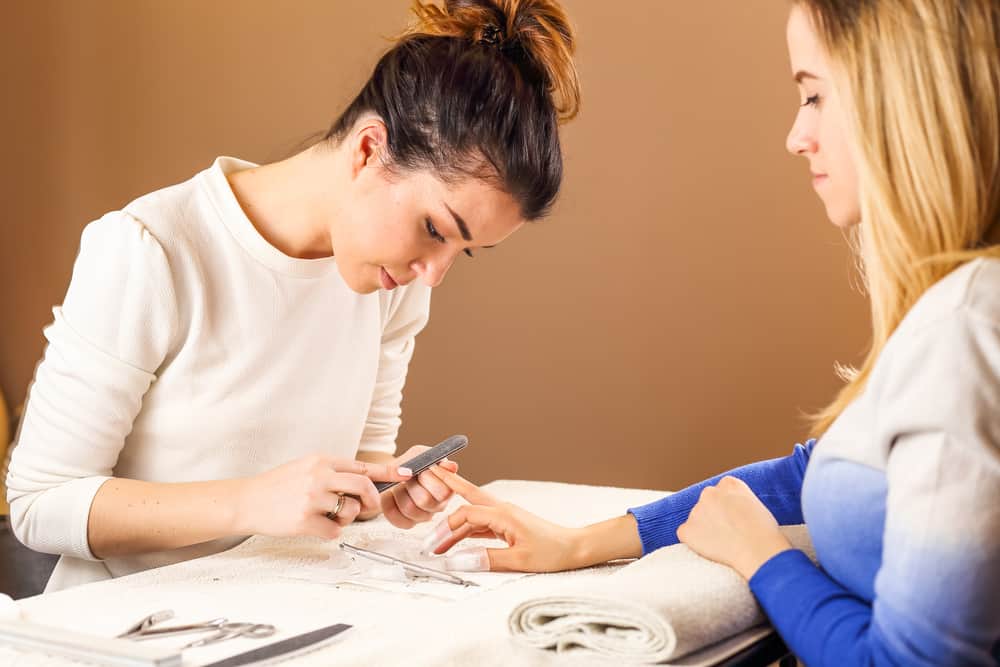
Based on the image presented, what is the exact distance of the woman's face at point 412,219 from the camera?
1.37 meters

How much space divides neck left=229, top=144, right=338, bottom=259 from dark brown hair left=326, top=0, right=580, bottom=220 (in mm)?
131

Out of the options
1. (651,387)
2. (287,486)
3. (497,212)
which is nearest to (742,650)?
(287,486)

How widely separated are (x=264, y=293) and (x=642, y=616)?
33.3 inches

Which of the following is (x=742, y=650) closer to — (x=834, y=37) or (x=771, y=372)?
(x=834, y=37)

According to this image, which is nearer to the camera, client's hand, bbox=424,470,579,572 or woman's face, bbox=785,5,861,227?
woman's face, bbox=785,5,861,227

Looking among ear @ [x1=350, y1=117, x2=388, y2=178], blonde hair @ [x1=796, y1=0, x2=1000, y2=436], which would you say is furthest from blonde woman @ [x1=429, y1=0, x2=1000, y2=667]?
ear @ [x1=350, y1=117, x2=388, y2=178]

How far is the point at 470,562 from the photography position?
1.21 m

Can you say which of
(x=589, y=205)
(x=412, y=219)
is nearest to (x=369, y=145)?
(x=412, y=219)

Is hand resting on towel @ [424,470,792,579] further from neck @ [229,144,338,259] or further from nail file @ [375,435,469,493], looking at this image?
neck @ [229,144,338,259]

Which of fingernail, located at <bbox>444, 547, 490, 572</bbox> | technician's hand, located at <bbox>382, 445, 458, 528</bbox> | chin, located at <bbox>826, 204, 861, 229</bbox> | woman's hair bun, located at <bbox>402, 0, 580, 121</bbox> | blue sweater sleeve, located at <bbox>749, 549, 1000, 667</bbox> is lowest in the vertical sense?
blue sweater sleeve, located at <bbox>749, 549, 1000, 667</bbox>

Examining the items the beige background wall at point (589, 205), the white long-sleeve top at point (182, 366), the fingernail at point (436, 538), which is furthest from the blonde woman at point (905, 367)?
the beige background wall at point (589, 205)

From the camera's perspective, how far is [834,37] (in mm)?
896

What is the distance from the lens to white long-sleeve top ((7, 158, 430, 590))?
1322 mm

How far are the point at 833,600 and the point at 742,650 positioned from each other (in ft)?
0.32
